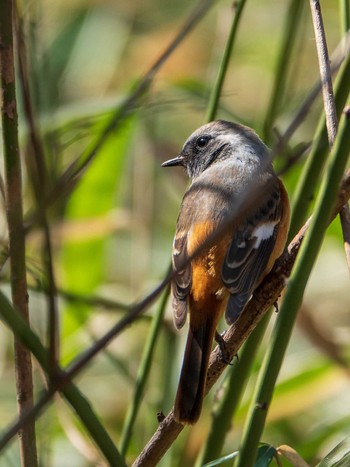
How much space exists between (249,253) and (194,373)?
1.88 feet

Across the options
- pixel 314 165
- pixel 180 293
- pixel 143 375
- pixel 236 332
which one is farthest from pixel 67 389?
pixel 180 293

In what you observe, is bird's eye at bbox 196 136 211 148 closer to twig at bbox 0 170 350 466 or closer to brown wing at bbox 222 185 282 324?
brown wing at bbox 222 185 282 324

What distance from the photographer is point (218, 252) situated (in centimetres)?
265

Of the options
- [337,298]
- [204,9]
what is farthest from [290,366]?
[204,9]

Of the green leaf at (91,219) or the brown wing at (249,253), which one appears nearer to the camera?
the brown wing at (249,253)

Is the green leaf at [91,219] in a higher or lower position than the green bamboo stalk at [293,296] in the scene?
higher

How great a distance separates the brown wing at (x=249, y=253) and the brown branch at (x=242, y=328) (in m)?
0.16

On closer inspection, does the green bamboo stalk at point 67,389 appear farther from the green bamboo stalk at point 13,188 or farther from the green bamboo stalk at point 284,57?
the green bamboo stalk at point 284,57

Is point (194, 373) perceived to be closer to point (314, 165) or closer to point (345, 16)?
point (314, 165)

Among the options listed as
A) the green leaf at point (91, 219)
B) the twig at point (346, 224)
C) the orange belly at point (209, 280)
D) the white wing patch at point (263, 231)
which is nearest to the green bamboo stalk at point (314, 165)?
the twig at point (346, 224)

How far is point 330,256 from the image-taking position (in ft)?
17.4

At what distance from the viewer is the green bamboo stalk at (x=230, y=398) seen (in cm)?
215

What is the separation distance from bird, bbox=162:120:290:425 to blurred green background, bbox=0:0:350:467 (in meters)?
0.18

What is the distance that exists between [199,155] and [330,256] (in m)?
1.94
